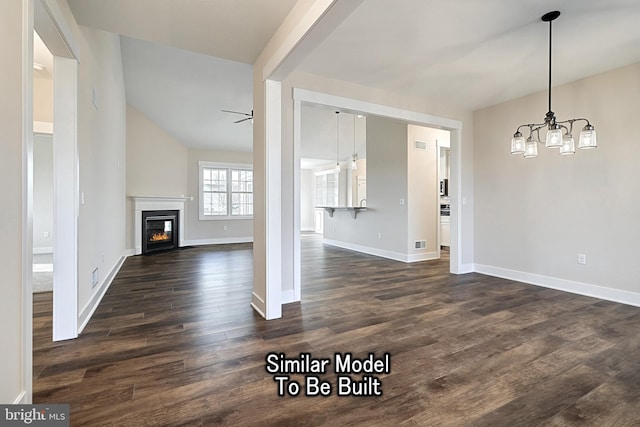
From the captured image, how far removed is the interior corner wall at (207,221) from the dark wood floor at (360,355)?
432 cm

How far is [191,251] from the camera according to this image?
6.88 m

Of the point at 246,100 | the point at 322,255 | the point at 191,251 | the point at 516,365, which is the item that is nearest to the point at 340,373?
the point at 516,365

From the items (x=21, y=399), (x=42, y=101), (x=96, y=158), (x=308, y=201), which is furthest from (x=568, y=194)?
(x=308, y=201)

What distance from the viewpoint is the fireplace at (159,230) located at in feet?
21.6

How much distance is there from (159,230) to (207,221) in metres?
1.40

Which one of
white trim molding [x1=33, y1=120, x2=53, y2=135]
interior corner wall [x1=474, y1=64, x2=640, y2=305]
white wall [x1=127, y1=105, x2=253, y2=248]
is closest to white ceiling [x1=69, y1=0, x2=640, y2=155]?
interior corner wall [x1=474, y1=64, x2=640, y2=305]

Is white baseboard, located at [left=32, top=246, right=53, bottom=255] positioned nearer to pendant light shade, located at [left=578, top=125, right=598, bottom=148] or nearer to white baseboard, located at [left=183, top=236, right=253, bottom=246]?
white baseboard, located at [left=183, top=236, right=253, bottom=246]

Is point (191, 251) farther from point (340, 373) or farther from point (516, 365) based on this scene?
point (516, 365)

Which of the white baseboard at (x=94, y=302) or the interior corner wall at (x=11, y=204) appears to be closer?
the interior corner wall at (x=11, y=204)

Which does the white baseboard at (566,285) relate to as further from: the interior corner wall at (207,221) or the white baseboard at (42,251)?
the white baseboard at (42,251)

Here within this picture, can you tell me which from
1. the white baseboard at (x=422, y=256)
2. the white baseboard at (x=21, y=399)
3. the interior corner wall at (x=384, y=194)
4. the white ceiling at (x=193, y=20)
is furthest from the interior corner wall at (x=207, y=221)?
the white baseboard at (x=21, y=399)

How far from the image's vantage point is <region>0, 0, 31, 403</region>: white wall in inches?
51.6

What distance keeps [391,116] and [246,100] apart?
3.06 metres

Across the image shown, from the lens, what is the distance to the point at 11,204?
1.37m
